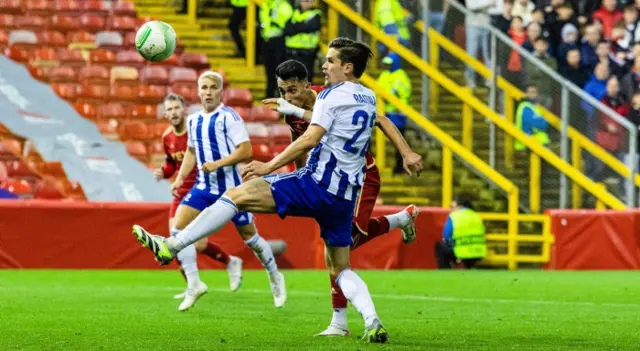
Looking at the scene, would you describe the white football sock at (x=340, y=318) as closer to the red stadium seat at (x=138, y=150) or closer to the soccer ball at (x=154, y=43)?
the soccer ball at (x=154, y=43)

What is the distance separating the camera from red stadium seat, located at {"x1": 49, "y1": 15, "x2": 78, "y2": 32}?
83.7 feet

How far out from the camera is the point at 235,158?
36.3 feet

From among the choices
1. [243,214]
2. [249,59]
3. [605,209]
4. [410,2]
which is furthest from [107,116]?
[243,214]

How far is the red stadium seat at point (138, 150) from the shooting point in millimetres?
22469

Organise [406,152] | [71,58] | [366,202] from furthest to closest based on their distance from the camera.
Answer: [71,58]
[366,202]
[406,152]

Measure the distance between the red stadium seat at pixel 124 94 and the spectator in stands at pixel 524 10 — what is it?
6897 millimetres

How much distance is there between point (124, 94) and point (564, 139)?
322 inches

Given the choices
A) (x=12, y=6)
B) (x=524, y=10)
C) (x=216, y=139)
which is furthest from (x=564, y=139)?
(x=12, y=6)

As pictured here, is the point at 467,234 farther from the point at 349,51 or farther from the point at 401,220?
the point at 349,51

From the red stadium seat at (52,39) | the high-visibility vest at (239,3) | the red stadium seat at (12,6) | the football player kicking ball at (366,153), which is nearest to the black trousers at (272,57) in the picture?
the high-visibility vest at (239,3)

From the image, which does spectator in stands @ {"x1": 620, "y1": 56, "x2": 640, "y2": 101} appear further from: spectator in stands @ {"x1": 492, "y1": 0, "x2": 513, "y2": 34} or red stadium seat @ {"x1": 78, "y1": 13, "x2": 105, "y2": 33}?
red stadium seat @ {"x1": 78, "y1": 13, "x2": 105, "y2": 33}

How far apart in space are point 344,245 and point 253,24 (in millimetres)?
16186

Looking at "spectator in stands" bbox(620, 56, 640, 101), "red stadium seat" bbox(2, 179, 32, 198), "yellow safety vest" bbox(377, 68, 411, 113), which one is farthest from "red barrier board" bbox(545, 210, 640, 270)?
"red stadium seat" bbox(2, 179, 32, 198)

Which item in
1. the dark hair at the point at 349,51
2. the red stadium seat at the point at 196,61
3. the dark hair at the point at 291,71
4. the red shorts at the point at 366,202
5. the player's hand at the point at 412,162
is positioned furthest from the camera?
the red stadium seat at the point at 196,61
